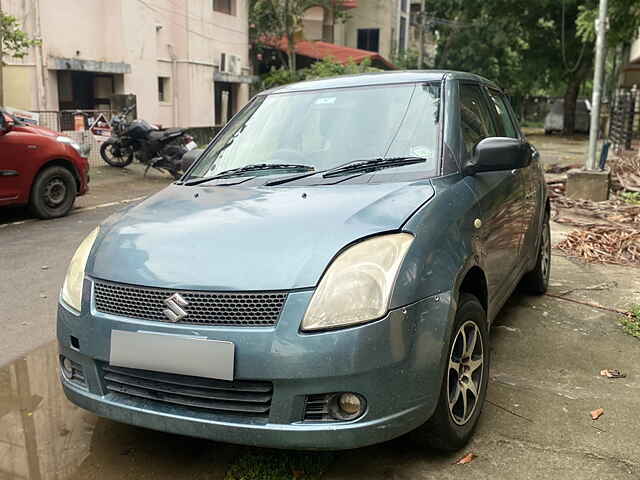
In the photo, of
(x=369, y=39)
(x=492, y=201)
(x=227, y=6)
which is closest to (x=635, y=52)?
(x=227, y=6)

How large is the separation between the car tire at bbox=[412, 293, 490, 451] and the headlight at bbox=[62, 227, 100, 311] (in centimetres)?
149

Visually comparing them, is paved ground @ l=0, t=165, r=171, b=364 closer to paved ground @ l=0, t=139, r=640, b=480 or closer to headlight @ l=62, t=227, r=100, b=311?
paved ground @ l=0, t=139, r=640, b=480

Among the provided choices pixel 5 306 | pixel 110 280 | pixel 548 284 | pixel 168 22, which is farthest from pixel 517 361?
pixel 168 22

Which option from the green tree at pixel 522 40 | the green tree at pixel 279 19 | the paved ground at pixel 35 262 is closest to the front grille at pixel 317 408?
the paved ground at pixel 35 262

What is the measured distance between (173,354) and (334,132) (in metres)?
1.64

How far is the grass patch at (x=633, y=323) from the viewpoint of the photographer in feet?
14.1

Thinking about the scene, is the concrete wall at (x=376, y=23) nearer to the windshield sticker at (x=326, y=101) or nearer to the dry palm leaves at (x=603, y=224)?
the dry palm leaves at (x=603, y=224)

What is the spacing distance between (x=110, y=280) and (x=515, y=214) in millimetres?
2398

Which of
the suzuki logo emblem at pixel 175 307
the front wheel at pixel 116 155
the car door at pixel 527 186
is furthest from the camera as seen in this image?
the front wheel at pixel 116 155

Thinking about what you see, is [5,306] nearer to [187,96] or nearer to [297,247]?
[297,247]

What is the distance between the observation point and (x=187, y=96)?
2150cm

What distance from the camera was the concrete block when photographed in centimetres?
996

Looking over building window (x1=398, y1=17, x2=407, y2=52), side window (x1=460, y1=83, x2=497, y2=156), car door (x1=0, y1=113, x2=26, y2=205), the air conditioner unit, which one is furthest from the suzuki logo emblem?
building window (x1=398, y1=17, x2=407, y2=52)

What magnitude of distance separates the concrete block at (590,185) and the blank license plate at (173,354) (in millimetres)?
8923
